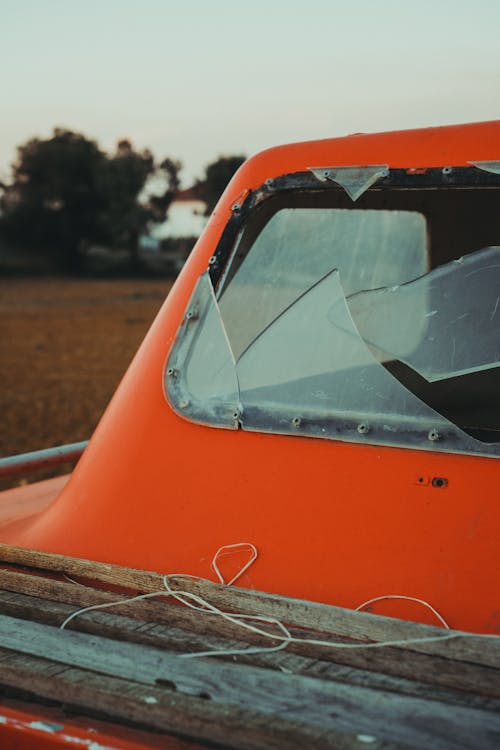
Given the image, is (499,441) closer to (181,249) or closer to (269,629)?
(269,629)

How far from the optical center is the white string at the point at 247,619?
182 cm

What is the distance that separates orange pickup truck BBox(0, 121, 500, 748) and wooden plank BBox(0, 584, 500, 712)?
0.28 meters

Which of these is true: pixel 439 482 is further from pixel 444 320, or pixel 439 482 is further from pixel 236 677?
pixel 236 677

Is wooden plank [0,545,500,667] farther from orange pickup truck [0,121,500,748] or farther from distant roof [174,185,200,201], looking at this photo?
distant roof [174,185,200,201]

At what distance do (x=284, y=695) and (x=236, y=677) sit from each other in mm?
110

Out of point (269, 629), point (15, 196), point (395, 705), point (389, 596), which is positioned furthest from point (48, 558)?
point (15, 196)

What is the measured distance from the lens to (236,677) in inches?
69.0

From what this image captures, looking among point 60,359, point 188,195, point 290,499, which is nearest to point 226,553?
point 290,499

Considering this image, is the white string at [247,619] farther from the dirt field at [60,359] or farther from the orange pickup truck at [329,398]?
the dirt field at [60,359]

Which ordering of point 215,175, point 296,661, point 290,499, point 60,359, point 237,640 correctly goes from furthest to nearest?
1. point 215,175
2. point 60,359
3. point 290,499
4. point 237,640
5. point 296,661

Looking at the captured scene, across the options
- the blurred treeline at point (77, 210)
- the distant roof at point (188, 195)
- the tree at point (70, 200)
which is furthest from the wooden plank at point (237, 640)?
the distant roof at point (188, 195)

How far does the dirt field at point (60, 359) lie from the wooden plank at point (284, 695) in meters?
5.55

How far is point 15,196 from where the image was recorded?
55.9 meters

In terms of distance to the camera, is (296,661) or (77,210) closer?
(296,661)
